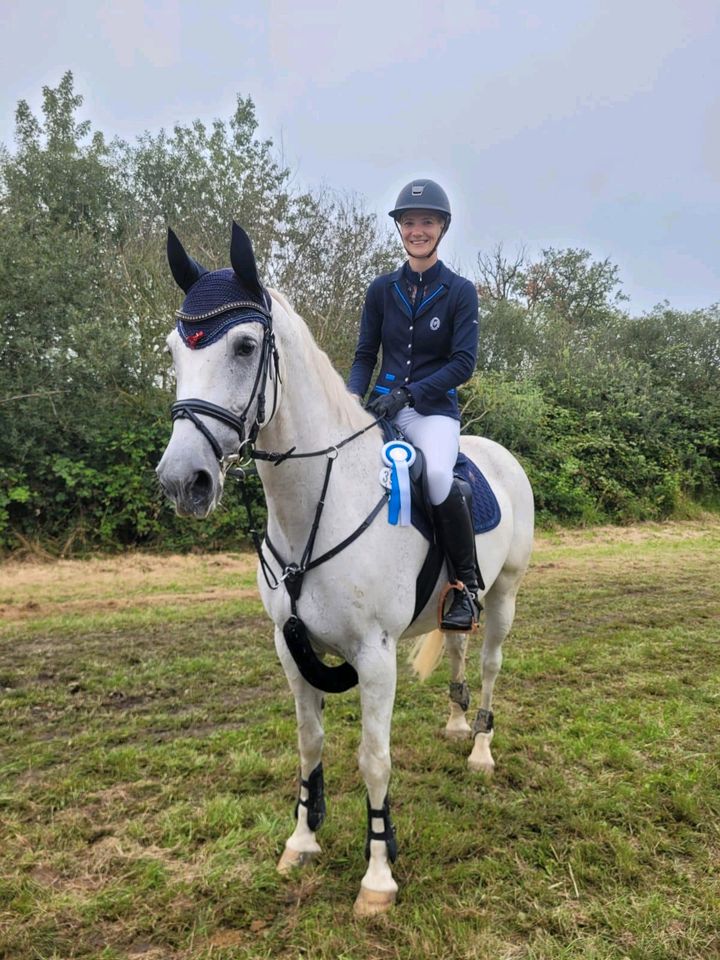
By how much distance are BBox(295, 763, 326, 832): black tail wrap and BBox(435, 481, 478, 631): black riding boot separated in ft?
3.32

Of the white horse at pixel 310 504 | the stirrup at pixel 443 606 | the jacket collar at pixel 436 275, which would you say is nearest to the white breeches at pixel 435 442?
the white horse at pixel 310 504

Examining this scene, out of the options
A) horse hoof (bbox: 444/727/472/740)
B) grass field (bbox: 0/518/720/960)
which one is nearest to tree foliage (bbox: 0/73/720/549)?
grass field (bbox: 0/518/720/960)

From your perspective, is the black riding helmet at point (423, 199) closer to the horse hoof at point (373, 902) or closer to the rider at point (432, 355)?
the rider at point (432, 355)

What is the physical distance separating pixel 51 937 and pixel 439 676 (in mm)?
3659

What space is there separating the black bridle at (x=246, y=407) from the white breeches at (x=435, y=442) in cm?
95

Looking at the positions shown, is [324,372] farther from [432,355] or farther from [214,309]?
[432,355]

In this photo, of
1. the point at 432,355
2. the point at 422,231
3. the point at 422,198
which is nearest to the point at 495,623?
the point at 432,355

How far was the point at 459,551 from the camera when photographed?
3203 mm

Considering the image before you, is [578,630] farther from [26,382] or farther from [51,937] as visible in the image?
[26,382]

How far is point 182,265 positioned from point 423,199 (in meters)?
1.43

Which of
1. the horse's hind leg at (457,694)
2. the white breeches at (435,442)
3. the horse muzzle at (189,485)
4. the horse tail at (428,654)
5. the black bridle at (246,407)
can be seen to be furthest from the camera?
the horse's hind leg at (457,694)

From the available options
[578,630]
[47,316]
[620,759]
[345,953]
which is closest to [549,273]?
[47,316]

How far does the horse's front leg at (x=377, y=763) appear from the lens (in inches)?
110

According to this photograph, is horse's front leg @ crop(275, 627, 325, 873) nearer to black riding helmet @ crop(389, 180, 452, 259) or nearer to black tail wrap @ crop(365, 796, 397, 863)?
black tail wrap @ crop(365, 796, 397, 863)
